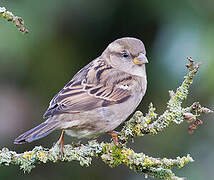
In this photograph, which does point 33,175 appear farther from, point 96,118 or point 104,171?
point 96,118

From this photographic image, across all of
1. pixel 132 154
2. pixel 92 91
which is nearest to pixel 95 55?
pixel 92 91

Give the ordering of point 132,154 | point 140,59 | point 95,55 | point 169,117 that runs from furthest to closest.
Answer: point 95,55
point 140,59
point 132,154
point 169,117

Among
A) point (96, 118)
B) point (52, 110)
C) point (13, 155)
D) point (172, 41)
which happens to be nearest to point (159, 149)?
point (172, 41)

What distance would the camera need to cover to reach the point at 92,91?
3986 millimetres

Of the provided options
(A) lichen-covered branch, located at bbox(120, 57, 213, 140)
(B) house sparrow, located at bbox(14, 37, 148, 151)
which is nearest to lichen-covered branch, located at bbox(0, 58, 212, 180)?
(A) lichen-covered branch, located at bbox(120, 57, 213, 140)

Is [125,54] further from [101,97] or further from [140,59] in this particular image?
[101,97]

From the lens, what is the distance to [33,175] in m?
5.41

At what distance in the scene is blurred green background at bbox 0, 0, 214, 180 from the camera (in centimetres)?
473

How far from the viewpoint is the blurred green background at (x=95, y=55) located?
4.73 m

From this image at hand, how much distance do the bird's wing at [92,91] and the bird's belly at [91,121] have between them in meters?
0.05

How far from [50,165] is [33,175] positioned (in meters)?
0.24

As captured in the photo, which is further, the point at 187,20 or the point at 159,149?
the point at 159,149

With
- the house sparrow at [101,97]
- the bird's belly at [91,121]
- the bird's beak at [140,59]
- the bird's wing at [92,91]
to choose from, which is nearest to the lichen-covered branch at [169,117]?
A: the house sparrow at [101,97]

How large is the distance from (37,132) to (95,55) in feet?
7.75
